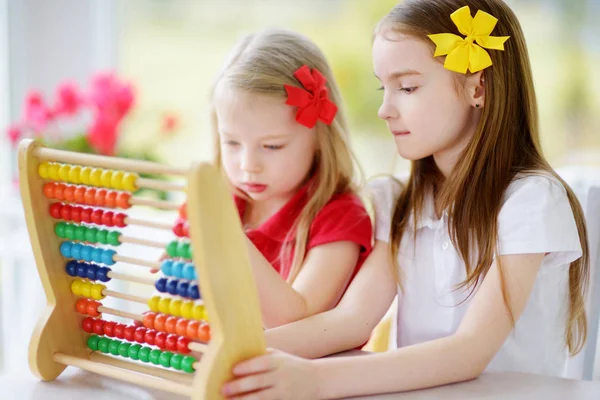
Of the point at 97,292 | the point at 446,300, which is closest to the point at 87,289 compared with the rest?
the point at 97,292

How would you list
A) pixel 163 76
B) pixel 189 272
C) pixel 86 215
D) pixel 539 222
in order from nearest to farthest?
pixel 189 272 < pixel 86 215 < pixel 539 222 < pixel 163 76

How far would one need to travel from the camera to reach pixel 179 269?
0.96m

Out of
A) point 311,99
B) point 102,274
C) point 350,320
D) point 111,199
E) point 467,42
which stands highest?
point 467,42

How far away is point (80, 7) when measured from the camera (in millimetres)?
2838

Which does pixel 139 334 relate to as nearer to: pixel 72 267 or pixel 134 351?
pixel 134 351

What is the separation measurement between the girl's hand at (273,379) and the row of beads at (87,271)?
0.91 feet

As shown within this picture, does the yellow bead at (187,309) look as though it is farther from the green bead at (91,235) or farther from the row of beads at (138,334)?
the green bead at (91,235)

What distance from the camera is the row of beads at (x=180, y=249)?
3.14 ft

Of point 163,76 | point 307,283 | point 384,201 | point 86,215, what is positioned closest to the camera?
point 86,215

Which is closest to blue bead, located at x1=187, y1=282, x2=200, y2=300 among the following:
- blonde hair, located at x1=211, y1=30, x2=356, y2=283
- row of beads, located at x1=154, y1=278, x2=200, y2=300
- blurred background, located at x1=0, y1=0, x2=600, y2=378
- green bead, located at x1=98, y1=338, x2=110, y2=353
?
row of beads, located at x1=154, y1=278, x2=200, y2=300

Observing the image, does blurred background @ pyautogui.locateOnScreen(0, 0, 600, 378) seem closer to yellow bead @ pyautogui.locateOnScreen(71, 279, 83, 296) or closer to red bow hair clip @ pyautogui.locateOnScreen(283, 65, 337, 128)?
red bow hair clip @ pyautogui.locateOnScreen(283, 65, 337, 128)

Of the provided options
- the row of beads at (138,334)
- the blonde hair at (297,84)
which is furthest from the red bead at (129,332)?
the blonde hair at (297,84)

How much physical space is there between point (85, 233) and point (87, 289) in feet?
0.29

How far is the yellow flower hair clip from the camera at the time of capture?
123 centimetres
